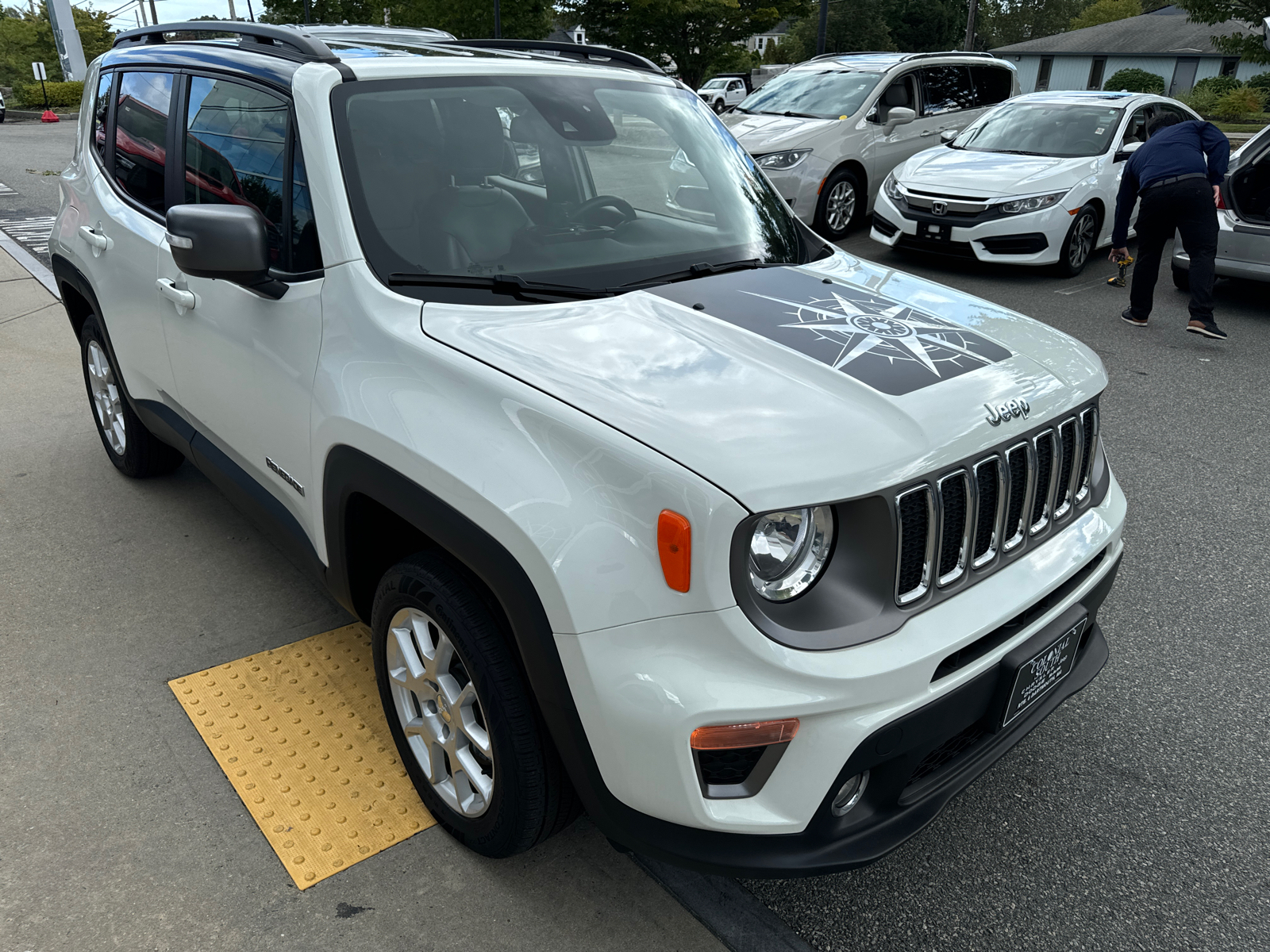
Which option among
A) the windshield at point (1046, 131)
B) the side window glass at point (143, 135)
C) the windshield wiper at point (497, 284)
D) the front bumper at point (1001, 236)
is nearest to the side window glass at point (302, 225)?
the windshield wiper at point (497, 284)

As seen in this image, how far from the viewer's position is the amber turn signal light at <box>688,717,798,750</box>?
1.72 metres

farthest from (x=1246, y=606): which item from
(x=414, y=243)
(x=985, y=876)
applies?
(x=414, y=243)

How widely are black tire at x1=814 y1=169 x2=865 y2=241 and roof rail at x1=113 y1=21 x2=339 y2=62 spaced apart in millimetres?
7123

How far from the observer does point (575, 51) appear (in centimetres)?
347

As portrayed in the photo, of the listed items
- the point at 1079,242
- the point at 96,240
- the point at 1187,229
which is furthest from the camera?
the point at 1079,242

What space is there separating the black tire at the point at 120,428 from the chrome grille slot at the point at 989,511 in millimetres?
3487

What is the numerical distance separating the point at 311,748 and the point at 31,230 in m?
11.1

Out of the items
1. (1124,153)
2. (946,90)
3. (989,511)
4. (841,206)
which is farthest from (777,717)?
(946,90)

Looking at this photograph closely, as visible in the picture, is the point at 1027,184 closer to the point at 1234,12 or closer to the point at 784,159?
the point at 784,159

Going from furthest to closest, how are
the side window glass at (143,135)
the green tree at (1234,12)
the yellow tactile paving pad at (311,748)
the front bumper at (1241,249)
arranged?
the green tree at (1234,12)
the front bumper at (1241,249)
the side window glass at (143,135)
the yellow tactile paving pad at (311,748)

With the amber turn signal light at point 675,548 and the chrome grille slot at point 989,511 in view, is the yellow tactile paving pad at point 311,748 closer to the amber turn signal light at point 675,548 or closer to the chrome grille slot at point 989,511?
the amber turn signal light at point 675,548

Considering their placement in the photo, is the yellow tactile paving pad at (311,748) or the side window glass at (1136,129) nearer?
the yellow tactile paving pad at (311,748)

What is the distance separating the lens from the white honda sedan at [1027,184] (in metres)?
8.35

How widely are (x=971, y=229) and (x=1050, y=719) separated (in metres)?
6.37
